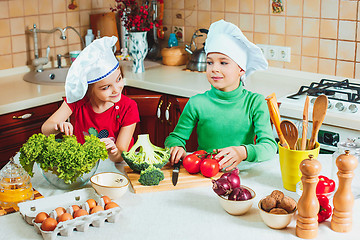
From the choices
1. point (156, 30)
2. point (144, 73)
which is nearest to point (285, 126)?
point (144, 73)

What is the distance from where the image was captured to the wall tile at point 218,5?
330cm

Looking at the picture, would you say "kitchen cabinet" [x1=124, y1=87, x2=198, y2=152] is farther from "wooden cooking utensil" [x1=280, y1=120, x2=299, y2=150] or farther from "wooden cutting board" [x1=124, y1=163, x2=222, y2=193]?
"wooden cooking utensil" [x1=280, y1=120, x2=299, y2=150]

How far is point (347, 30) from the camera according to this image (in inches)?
110

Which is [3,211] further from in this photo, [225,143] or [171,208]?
[225,143]

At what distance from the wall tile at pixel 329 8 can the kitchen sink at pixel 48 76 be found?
63.8 inches

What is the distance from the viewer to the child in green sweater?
5.88 ft

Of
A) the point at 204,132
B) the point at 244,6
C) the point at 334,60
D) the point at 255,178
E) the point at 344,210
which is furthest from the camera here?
the point at 244,6

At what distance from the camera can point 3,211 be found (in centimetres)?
146

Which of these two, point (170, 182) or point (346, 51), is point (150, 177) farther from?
point (346, 51)

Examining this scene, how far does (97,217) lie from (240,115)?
755 millimetres

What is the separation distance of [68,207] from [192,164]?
442mm

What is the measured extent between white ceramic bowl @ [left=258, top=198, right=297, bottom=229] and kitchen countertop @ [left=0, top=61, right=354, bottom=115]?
4.39ft

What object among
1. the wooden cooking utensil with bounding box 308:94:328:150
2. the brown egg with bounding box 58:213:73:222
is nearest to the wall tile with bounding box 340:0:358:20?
the wooden cooking utensil with bounding box 308:94:328:150

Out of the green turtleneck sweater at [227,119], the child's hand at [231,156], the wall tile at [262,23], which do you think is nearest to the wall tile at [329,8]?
the wall tile at [262,23]
